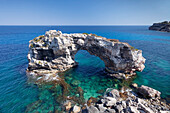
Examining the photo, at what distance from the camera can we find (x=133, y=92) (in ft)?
75.9

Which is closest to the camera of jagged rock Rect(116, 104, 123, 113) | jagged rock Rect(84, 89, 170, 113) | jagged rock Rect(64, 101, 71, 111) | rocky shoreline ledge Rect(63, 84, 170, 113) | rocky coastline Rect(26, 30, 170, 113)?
jagged rock Rect(84, 89, 170, 113)

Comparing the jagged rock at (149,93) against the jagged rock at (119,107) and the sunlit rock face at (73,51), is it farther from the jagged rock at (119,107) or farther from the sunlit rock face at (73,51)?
the jagged rock at (119,107)

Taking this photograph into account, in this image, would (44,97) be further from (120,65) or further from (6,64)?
(6,64)

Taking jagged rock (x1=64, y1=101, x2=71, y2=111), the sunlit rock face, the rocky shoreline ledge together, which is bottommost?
jagged rock (x1=64, y1=101, x2=71, y2=111)

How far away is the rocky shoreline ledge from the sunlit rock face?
828 cm

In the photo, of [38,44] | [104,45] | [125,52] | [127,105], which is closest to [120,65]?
[125,52]

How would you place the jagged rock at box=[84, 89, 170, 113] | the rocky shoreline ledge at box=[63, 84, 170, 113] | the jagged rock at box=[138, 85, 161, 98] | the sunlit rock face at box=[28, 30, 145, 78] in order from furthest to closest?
the sunlit rock face at box=[28, 30, 145, 78], the jagged rock at box=[138, 85, 161, 98], the rocky shoreline ledge at box=[63, 84, 170, 113], the jagged rock at box=[84, 89, 170, 113]

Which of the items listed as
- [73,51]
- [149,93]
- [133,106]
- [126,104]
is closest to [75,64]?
[73,51]

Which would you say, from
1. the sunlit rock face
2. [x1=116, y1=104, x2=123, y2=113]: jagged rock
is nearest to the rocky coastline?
the sunlit rock face

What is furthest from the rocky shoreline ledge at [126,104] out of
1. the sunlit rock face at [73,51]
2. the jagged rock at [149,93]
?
the sunlit rock face at [73,51]

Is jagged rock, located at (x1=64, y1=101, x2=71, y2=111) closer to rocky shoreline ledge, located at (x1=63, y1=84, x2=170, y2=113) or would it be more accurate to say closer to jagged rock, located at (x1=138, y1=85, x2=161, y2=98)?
rocky shoreline ledge, located at (x1=63, y1=84, x2=170, y2=113)

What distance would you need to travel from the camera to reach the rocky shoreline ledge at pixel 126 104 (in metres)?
17.0

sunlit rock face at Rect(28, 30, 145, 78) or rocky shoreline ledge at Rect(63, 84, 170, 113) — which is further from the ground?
sunlit rock face at Rect(28, 30, 145, 78)

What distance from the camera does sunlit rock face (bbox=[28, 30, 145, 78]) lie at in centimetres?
2889
